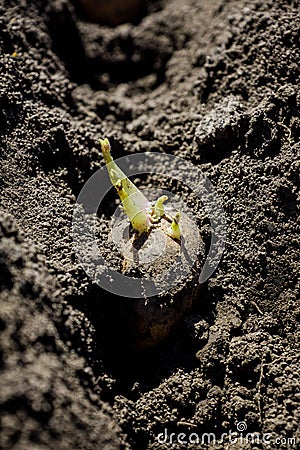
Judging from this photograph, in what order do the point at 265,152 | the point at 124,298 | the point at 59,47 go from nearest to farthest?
the point at 124,298, the point at 265,152, the point at 59,47

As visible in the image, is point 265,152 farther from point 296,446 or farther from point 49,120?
point 296,446

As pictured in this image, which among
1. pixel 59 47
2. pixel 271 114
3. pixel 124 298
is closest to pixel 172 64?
pixel 59 47
